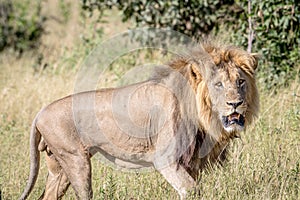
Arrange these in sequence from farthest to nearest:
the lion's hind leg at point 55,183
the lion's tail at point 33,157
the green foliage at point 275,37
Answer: the green foliage at point 275,37, the lion's hind leg at point 55,183, the lion's tail at point 33,157

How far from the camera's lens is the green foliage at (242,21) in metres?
6.95

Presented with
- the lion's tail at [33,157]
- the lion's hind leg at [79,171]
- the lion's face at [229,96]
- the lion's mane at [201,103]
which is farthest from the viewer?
the lion's tail at [33,157]

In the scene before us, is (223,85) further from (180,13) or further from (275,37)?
(180,13)

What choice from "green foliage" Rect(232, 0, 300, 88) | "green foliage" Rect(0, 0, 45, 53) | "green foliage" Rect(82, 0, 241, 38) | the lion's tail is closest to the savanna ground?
"green foliage" Rect(232, 0, 300, 88)

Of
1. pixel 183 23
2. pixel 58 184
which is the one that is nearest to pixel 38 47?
pixel 183 23

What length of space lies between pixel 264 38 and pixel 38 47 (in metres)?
4.64

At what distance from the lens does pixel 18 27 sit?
11062 millimetres

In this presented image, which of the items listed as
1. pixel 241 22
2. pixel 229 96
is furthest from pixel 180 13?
pixel 229 96

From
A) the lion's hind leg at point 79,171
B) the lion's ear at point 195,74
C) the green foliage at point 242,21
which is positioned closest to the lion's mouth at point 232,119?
the lion's ear at point 195,74

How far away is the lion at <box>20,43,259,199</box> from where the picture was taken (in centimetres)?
430

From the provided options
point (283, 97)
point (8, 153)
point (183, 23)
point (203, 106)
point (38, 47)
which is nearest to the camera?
point (203, 106)

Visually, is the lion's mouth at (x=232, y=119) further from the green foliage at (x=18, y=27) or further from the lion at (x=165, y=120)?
the green foliage at (x=18, y=27)

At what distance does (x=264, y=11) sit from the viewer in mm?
6844

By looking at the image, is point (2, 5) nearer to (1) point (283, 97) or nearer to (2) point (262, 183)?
(1) point (283, 97)
